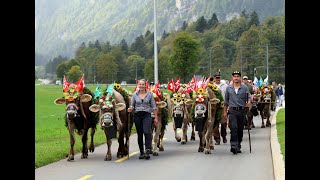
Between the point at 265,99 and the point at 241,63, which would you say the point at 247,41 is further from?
the point at 265,99

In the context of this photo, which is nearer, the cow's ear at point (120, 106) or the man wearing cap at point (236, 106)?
the cow's ear at point (120, 106)

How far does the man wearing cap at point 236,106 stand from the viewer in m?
16.2

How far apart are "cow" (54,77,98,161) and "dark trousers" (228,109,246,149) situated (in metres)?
3.66

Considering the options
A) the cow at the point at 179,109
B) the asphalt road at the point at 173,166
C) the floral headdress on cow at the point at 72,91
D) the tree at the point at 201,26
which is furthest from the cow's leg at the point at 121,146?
the tree at the point at 201,26

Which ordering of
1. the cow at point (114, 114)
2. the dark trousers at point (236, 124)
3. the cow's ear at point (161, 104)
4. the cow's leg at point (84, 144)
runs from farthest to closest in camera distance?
the cow's ear at point (161, 104) < the dark trousers at point (236, 124) < the cow's leg at point (84, 144) < the cow at point (114, 114)

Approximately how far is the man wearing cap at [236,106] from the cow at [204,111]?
0.56m

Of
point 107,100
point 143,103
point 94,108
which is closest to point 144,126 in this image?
point 143,103

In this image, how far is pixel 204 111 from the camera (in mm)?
16281

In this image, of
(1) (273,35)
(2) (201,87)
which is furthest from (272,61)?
(2) (201,87)

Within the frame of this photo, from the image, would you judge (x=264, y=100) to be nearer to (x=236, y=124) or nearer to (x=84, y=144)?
(x=236, y=124)

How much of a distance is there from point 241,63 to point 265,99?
101 metres

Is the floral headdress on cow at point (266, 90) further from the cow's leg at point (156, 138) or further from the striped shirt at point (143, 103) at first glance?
the striped shirt at point (143, 103)

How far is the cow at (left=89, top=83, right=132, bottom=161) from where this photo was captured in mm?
15000

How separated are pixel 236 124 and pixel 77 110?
424 cm
